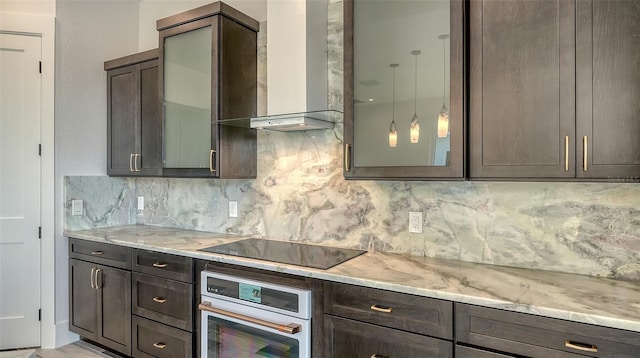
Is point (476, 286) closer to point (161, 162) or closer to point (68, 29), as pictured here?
point (161, 162)

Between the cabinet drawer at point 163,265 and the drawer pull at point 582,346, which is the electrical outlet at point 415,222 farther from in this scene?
the cabinet drawer at point 163,265

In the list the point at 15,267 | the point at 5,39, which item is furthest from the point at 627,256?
the point at 5,39

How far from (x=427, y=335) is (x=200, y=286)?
4.46ft

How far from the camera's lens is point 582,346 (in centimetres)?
133

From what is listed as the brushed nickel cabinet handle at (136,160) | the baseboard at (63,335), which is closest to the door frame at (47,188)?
the baseboard at (63,335)

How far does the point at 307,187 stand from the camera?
2.63 meters

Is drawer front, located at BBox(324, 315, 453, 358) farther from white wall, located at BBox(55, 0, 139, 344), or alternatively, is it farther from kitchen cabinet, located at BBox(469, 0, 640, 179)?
white wall, located at BBox(55, 0, 139, 344)

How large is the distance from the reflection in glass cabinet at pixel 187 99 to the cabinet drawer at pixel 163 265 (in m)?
0.66

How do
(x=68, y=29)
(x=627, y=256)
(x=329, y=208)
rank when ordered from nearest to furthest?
(x=627, y=256)
(x=329, y=208)
(x=68, y=29)

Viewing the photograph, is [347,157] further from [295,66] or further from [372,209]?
[295,66]

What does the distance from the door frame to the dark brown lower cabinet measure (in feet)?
0.46

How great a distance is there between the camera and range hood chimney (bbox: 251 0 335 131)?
89.6 inches

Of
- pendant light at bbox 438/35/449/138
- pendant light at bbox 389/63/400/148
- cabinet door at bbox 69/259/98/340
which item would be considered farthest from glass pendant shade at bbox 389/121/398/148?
cabinet door at bbox 69/259/98/340

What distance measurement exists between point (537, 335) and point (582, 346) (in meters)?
0.14
